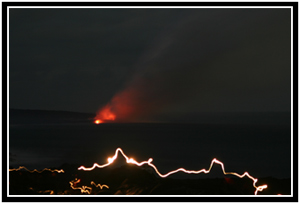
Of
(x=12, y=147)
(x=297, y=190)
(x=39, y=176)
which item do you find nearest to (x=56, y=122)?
(x=12, y=147)

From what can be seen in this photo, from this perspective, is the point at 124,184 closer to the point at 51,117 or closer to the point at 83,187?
the point at 83,187

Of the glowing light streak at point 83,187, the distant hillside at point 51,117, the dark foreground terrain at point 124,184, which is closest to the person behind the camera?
the dark foreground terrain at point 124,184

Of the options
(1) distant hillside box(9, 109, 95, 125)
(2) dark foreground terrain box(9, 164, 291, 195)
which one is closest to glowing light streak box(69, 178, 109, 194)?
Answer: (2) dark foreground terrain box(9, 164, 291, 195)

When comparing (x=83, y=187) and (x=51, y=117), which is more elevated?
(x=51, y=117)

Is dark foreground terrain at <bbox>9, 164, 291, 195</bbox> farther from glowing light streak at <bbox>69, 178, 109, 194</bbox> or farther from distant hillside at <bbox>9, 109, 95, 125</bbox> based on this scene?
distant hillside at <bbox>9, 109, 95, 125</bbox>

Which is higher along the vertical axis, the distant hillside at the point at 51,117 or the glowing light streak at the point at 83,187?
the distant hillside at the point at 51,117

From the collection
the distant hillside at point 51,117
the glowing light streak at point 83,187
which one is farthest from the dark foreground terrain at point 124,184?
the distant hillside at point 51,117

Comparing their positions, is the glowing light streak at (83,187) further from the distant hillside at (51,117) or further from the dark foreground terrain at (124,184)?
the distant hillside at (51,117)

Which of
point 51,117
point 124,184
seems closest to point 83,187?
point 124,184

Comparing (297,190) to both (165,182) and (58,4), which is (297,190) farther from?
(58,4)
